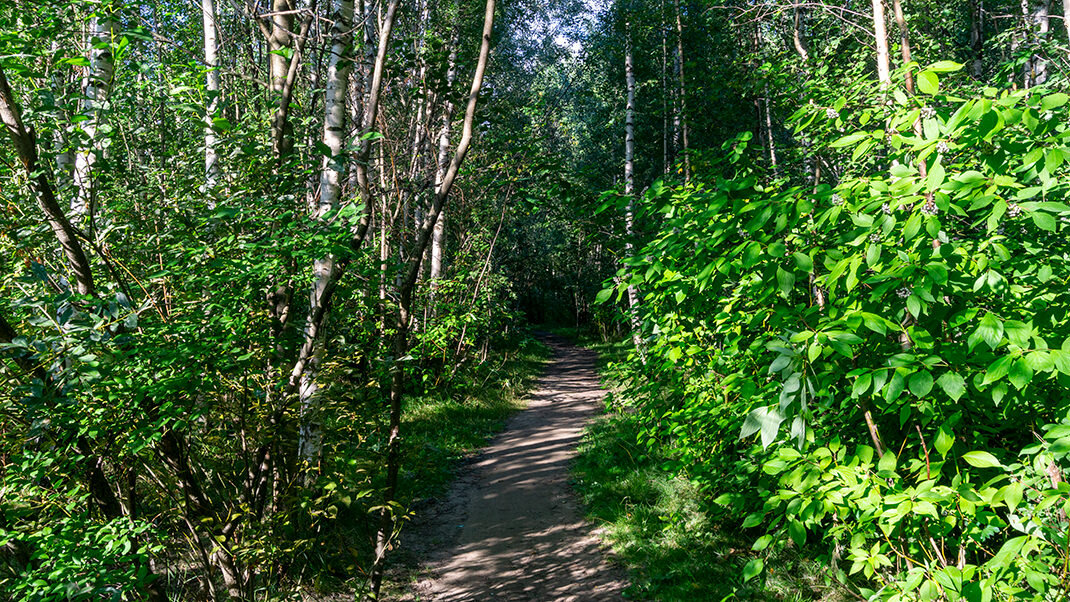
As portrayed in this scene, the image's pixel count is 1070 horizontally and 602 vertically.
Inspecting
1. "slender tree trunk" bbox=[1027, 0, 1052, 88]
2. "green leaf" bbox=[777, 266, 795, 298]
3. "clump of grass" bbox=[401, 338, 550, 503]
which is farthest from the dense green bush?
"slender tree trunk" bbox=[1027, 0, 1052, 88]

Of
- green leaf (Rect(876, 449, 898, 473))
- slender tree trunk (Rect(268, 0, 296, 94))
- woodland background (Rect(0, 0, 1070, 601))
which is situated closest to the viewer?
woodland background (Rect(0, 0, 1070, 601))

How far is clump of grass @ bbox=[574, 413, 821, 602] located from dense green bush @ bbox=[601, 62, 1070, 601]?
131 centimetres

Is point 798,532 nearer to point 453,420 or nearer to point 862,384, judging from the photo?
point 862,384

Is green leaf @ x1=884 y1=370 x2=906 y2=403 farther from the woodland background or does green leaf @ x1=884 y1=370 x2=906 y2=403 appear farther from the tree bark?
the tree bark

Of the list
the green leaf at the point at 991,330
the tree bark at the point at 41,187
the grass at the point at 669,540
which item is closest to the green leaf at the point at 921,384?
the green leaf at the point at 991,330

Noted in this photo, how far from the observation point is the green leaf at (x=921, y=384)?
1841mm

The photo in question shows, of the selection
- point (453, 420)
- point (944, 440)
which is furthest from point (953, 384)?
point (453, 420)

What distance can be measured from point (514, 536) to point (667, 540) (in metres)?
1.59

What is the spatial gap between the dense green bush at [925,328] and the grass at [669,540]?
130cm

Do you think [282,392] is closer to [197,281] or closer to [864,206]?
[197,281]

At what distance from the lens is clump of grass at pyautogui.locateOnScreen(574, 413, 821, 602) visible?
455 cm

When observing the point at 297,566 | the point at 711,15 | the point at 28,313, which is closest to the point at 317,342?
the point at 28,313

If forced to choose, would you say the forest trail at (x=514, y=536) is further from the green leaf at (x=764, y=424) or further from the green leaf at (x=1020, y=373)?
the green leaf at (x=1020, y=373)

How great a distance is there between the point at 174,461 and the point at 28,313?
3.47 ft
